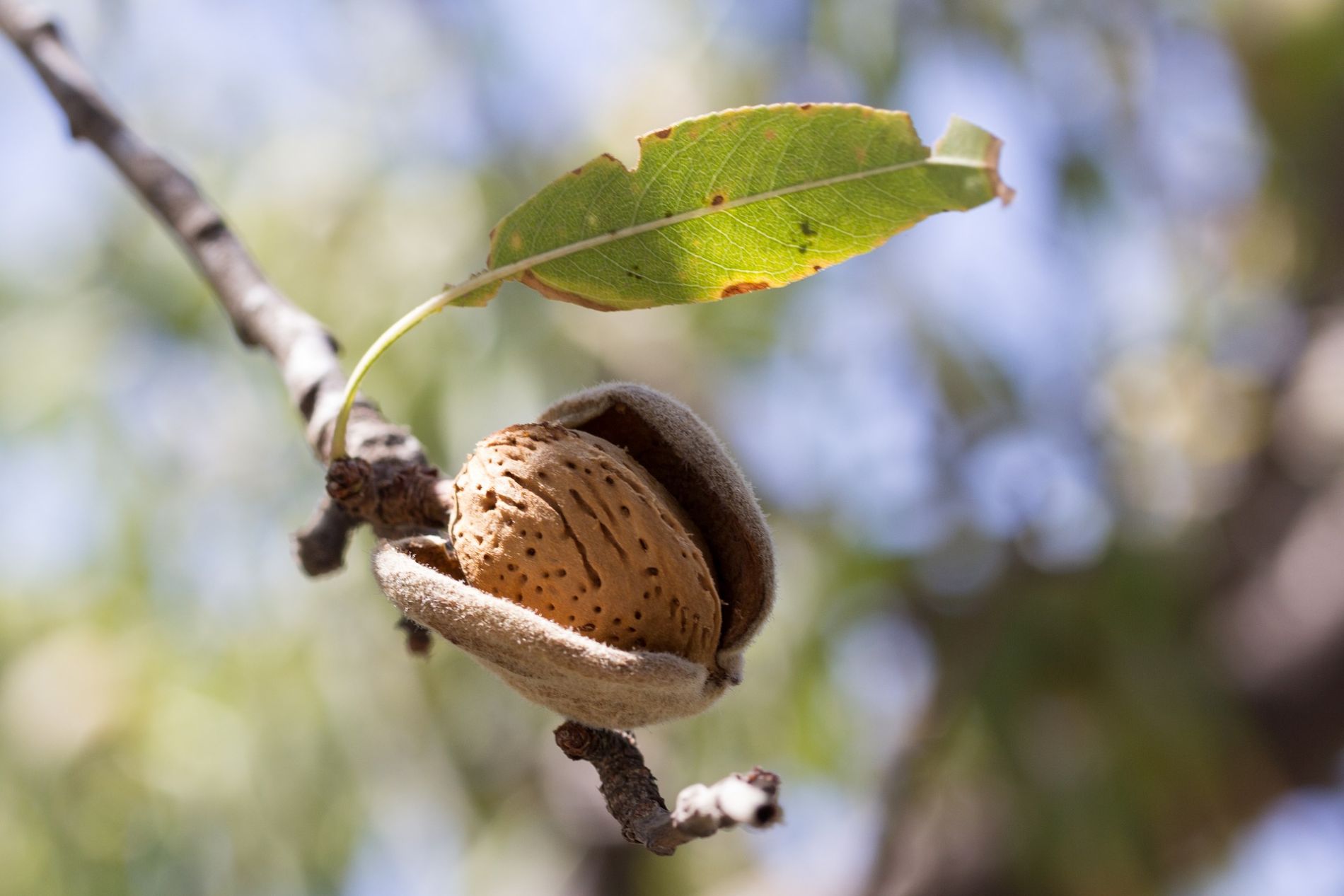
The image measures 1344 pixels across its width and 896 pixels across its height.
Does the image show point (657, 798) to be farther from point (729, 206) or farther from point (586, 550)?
point (729, 206)

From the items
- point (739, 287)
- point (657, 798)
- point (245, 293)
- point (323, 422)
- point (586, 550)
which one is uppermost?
point (245, 293)

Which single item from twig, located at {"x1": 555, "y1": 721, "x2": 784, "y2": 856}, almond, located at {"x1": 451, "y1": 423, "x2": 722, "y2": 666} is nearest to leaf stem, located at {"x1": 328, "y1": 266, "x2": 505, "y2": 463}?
almond, located at {"x1": 451, "y1": 423, "x2": 722, "y2": 666}

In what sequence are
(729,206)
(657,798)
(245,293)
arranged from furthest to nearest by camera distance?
1. (245,293)
2. (729,206)
3. (657,798)

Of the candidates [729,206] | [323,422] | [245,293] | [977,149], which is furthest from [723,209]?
[245,293]

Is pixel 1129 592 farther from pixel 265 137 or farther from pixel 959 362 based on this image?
pixel 265 137

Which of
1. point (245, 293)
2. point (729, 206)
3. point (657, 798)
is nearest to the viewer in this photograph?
point (657, 798)
